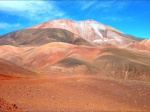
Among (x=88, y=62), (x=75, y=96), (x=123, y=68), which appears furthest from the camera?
(x=88, y=62)

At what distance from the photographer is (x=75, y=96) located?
24.4 m

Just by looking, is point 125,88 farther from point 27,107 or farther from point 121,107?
point 27,107

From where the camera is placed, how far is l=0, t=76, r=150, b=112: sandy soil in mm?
20938

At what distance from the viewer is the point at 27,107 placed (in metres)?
19.3

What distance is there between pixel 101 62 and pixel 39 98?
188ft

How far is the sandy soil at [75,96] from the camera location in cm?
2094

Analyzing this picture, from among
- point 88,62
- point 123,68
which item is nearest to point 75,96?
point 123,68

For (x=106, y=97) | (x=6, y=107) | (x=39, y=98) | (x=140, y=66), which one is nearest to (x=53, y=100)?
(x=39, y=98)

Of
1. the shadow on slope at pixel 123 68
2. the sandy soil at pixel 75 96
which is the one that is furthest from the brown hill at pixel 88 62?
the sandy soil at pixel 75 96

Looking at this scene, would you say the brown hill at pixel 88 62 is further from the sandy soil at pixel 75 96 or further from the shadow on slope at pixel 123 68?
the sandy soil at pixel 75 96

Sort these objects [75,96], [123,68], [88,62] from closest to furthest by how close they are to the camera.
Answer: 1. [75,96]
2. [123,68]
3. [88,62]

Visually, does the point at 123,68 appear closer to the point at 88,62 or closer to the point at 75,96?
the point at 88,62

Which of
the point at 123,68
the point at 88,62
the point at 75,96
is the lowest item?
the point at 75,96

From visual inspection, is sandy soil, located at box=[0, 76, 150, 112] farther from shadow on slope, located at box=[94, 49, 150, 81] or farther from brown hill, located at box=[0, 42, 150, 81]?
shadow on slope, located at box=[94, 49, 150, 81]
